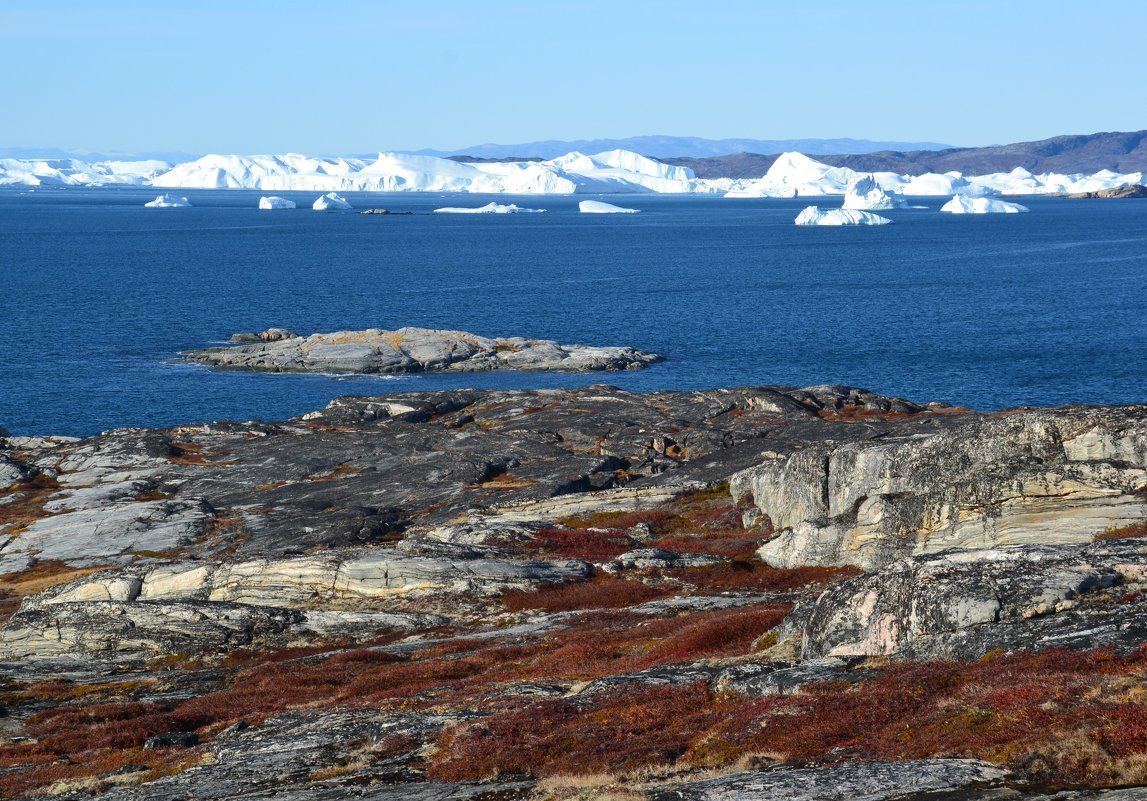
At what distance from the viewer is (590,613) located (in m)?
34.4

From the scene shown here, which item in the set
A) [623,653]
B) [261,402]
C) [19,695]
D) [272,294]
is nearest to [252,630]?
[19,695]

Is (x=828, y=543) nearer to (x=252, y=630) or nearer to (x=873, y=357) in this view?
(x=252, y=630)

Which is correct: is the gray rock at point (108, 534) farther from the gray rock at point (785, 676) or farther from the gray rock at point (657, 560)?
the gray rock at point (785, 676)

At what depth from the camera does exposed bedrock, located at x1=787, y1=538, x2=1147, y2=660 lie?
19.8 meters

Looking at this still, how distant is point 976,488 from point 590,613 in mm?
12121

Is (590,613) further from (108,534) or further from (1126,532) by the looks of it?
(108,534)

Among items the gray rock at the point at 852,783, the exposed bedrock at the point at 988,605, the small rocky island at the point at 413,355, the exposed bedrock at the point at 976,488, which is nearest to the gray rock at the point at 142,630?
the exposed bedrock at the point at 976,488

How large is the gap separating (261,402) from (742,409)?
1713 inches

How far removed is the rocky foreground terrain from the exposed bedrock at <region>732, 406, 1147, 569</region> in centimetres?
10

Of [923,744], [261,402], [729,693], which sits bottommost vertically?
[261,402]

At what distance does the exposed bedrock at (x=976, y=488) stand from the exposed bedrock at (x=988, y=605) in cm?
741

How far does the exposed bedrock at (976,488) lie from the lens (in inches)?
1209

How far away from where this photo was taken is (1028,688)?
1667cm

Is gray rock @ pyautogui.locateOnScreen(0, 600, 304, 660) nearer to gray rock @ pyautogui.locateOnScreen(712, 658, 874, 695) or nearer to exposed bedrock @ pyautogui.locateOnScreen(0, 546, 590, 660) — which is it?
exposed bedrock @ pyautogui.locateOnScreen(0, 546, 590, 660)
